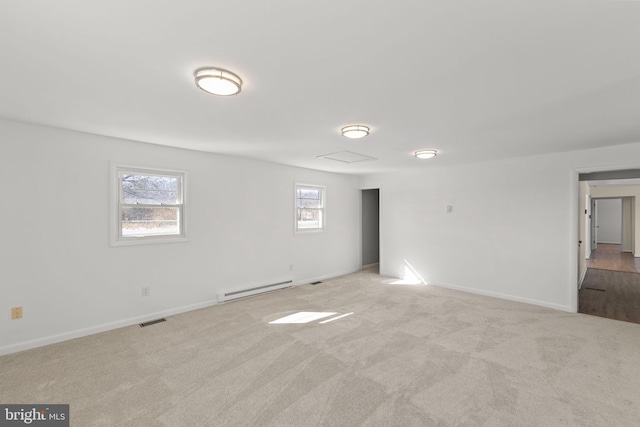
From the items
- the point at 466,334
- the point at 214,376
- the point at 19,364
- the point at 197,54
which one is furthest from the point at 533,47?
the point at 19,364

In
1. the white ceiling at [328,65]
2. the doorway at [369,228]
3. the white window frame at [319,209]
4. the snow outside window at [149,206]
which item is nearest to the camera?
the white ceiling at [328,65]

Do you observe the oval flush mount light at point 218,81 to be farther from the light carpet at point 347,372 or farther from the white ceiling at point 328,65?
the light carpet at point 347,372

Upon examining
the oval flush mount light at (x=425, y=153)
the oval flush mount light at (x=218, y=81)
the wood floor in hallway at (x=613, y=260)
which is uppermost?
the oval flush mount light at (x=425, y=153)

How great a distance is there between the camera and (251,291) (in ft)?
15.3

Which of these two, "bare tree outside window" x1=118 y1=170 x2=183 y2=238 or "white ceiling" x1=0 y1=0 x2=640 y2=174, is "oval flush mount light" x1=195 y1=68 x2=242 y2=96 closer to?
"white ceiling" x1=0 y1=0 x2=640 y2=174

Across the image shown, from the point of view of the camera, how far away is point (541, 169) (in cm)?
424

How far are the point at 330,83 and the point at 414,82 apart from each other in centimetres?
60

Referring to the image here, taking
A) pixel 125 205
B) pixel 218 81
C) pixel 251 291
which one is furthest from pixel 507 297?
pixel 125 205

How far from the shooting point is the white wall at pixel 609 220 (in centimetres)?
1088

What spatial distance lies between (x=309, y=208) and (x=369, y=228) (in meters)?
2.37

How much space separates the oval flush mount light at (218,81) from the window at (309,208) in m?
3.57

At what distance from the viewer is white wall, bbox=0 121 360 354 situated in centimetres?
284

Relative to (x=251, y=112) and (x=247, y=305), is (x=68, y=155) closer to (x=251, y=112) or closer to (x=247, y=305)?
(x=251, y=112)

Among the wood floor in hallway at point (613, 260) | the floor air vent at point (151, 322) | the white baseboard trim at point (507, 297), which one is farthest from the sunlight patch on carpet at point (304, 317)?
the wood floor in hallway at point (613, 260)
